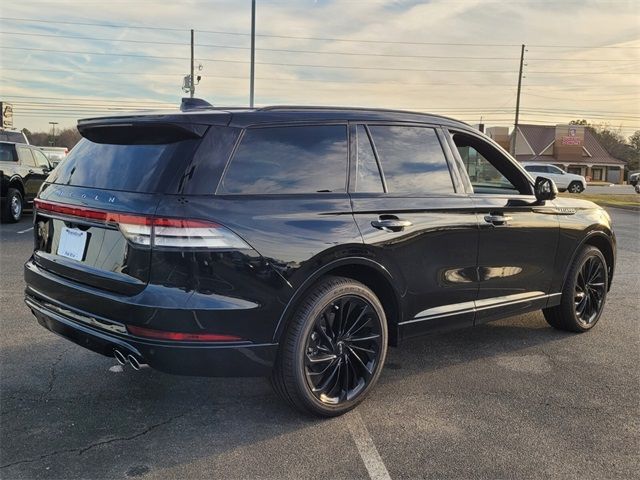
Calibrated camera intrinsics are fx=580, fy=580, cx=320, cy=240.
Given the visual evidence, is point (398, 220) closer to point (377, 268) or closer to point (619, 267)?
point (377, 268)

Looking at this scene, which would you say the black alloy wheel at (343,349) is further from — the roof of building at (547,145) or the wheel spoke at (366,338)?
the roof of building at (547,145)

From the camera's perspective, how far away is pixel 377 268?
3520 millimetres

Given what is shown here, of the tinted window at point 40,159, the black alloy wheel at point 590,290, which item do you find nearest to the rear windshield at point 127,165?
the black alloy wheel at point 590,290

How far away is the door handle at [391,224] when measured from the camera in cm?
352

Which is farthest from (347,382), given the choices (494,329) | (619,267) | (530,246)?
(619,267)

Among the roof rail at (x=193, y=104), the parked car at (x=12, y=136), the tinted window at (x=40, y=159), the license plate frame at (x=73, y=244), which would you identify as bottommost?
the tinted window at (x=40, y=159)

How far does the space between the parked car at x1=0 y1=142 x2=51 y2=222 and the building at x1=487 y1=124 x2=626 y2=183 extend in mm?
54105

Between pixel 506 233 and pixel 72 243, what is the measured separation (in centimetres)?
298

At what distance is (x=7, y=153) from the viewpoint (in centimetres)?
1287

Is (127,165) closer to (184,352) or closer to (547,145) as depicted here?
(184,352)

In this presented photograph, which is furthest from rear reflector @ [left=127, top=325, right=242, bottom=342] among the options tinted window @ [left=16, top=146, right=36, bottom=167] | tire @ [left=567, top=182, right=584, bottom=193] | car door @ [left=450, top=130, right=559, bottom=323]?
tire @ [left=567, top=182, right=584, bottom=193]

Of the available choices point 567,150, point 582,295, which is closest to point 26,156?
point 582,295

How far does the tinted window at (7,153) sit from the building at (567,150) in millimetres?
54722

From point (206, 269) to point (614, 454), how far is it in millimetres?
2364
